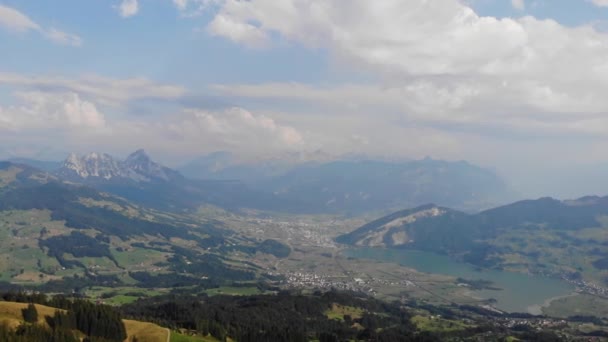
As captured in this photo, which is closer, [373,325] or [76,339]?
[76,339]

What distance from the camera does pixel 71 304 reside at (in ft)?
422

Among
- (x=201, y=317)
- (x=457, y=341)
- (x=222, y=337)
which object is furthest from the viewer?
(x=457, y=341)

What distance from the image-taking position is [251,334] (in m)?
150

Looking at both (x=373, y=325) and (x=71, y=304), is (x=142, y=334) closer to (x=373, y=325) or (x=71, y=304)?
(x=71, y=304)

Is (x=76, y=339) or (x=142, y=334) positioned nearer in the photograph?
(x=76, y=339)

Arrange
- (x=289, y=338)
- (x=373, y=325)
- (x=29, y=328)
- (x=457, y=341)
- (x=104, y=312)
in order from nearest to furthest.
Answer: (x=29, y=328) → (x=104, y=312) → (x=289, y=338) → (x=457, y=341) → (x=373, y=325)

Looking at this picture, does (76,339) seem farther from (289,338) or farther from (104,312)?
(289,338)

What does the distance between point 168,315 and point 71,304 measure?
46196 mm

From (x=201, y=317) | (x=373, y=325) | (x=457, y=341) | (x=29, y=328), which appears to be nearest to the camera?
(x=29, y=328)

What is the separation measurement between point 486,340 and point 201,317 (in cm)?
9421

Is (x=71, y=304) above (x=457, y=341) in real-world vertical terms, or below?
above

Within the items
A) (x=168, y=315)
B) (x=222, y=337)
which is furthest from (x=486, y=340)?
(x=168, y=315)

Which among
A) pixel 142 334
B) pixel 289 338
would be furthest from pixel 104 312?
pixel 289 338

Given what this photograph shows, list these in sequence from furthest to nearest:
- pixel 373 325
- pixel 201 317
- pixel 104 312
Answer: pixel 373 325
pixel 201 317
pixel 104 312
